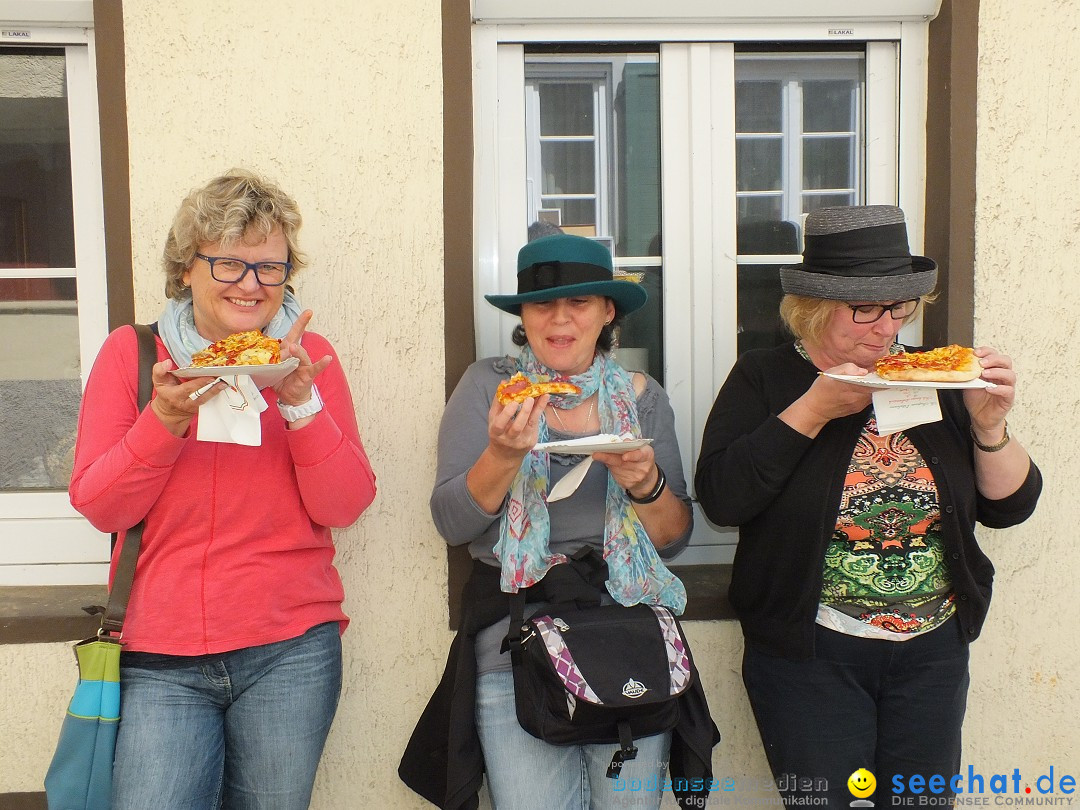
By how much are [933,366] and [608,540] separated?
35.6 inches

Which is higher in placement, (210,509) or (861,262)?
(861,262)

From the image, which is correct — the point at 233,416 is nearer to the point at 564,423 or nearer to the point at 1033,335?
the point at 564,423

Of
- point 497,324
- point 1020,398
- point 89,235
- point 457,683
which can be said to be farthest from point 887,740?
point 89,235

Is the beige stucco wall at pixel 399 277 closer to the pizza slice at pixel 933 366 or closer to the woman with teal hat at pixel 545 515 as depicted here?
the woman with teal hat at pixel 545 515

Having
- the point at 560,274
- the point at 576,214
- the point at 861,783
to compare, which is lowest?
the point at 861,783

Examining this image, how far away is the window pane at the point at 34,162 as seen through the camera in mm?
2734

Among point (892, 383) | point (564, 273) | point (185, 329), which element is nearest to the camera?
point (892, 383)

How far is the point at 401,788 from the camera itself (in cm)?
269

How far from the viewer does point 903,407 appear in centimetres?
199

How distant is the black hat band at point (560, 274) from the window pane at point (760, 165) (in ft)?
3.19

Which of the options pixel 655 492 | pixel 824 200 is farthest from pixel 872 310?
pixel 824 200

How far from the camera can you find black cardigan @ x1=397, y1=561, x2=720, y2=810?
207cm

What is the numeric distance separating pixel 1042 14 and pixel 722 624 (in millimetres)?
2202

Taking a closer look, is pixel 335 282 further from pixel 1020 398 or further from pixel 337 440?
pixel 1020 398
